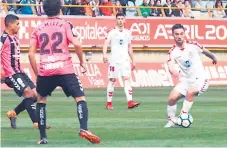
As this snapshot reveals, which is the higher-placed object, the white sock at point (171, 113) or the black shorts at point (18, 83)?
the black shorts at point (18, 83)

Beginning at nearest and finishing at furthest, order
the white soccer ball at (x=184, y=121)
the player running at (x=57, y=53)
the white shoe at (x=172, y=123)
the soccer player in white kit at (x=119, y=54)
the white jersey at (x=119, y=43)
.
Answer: the player running at (x=57, y=53) → the white soccer ball at (x=184, y=121) → the white shoe at (x=172, y=123) → the soccer player in white kit at (x=119, y=54) → the white jersey at (x=119, y=43)

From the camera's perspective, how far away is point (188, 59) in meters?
17.3

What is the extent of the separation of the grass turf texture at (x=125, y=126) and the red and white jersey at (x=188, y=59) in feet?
3.18

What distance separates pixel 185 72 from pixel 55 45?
4.80 meters

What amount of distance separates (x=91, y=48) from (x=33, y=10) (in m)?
2.93

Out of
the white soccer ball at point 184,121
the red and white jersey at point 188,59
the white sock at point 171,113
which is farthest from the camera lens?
the red and white jersey at point 188,59

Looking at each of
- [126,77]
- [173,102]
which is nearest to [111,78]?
[126,77]

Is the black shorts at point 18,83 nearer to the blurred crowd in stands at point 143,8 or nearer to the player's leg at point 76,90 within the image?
the player's leg at point 76,90

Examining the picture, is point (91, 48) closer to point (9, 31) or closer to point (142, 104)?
point (142, 104)

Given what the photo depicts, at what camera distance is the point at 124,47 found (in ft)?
79.0

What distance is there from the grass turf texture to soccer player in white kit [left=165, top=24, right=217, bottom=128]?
1.51ft

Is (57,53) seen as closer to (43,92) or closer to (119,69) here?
(43,92)

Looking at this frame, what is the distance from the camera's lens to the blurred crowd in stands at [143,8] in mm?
36406

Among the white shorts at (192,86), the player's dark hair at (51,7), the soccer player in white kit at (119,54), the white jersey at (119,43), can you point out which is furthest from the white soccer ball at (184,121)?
the white jersey at (119,43)
